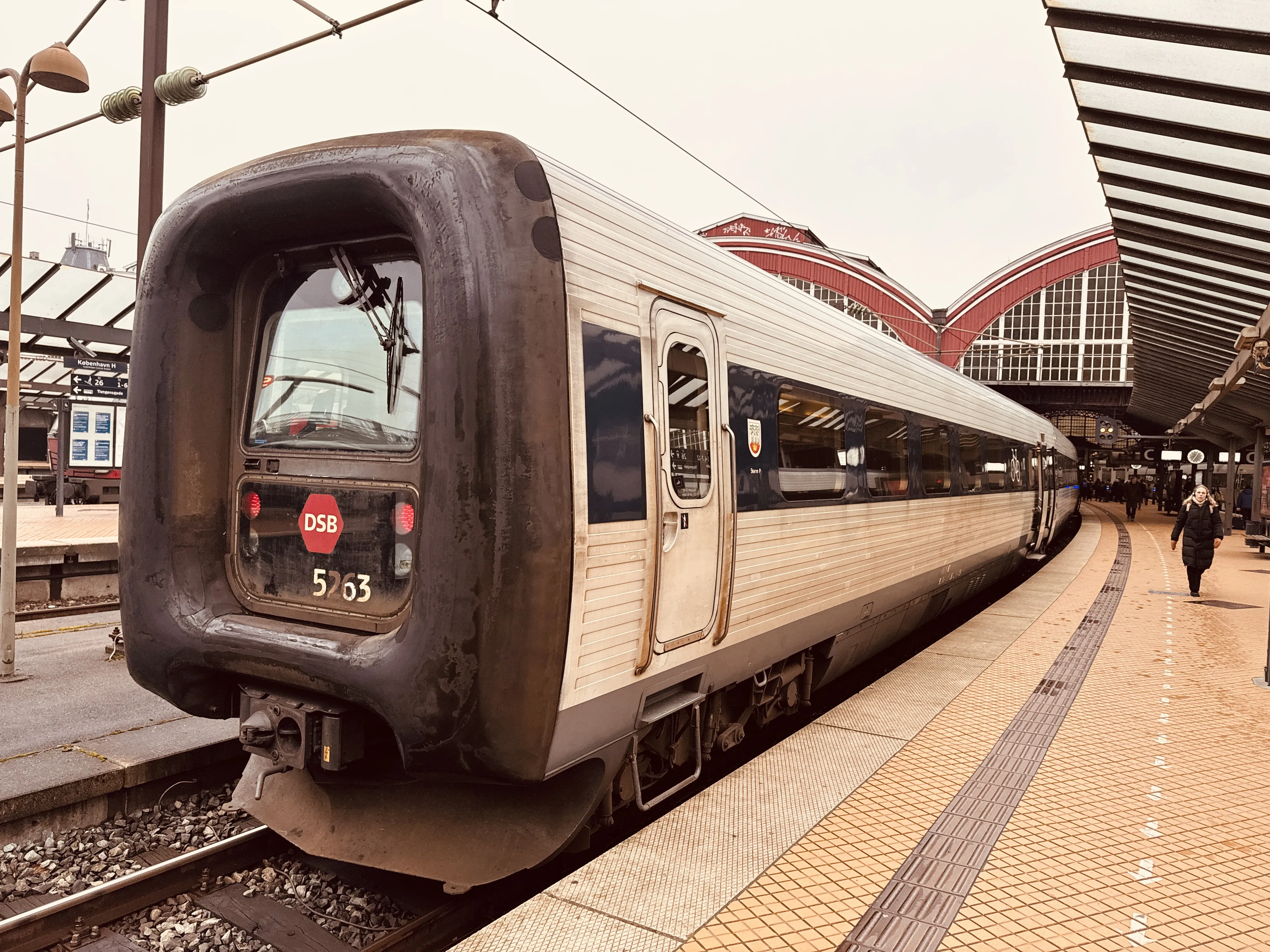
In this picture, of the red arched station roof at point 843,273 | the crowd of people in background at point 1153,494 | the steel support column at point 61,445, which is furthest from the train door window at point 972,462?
the red arched station roof at point 843,273

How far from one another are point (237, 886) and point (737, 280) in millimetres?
3784

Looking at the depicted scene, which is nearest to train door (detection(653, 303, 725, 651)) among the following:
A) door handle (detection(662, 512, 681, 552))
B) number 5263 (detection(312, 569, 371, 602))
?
door handle (detection(662, 512, 681, 552))

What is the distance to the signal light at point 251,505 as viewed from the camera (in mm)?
4031

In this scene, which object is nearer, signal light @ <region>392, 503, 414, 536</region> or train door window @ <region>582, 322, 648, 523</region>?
train door window @ <region>582, 322, 648, 523</region>

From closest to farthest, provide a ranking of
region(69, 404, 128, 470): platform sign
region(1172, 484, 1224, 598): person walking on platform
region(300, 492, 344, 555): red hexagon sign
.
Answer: region(300, 492, 344, 555): red hexagon sign
region(1172, 484, 1224, 598): person walking on platform
region(69, 404, 128, 470): platform sign

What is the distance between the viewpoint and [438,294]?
3.20 metres

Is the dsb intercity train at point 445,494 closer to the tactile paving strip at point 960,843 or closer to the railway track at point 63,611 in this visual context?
the tactile paving strip at point 960,843

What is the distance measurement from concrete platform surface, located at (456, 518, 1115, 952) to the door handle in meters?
1.21

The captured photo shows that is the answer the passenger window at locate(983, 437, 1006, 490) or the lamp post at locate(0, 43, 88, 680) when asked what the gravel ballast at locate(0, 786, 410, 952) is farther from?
the passenger window at locate(983, 437, 1006, 490)

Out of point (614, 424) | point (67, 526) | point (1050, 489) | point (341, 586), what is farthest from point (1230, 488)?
point (341, 586)

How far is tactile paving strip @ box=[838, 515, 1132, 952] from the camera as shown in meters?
3.13

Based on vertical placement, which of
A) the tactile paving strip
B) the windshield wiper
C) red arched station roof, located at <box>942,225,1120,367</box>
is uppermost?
red arched station roof, located at <box>942,225,1120,367</box>

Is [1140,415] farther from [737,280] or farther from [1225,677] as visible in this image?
[737,280]

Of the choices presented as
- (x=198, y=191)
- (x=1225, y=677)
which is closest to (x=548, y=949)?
(x=198, y=191)
